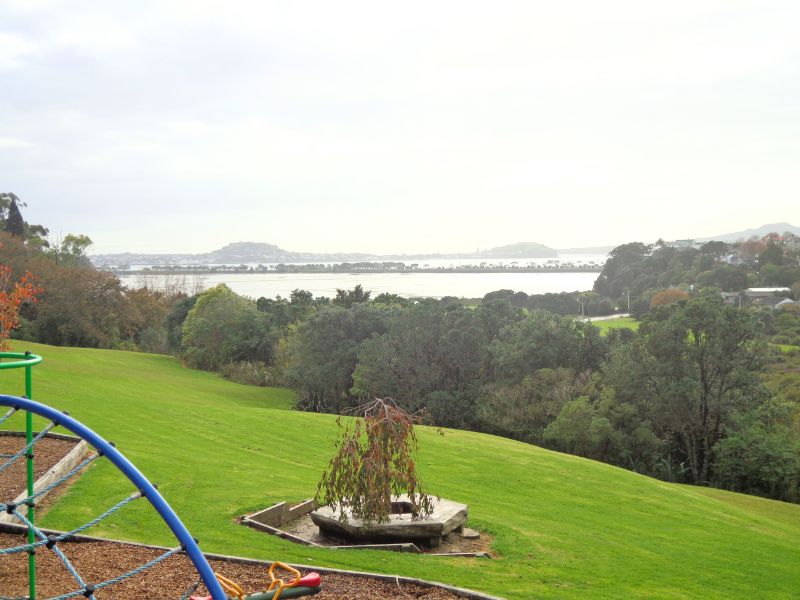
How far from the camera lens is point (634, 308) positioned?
87.8m

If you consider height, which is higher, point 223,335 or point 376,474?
point 376,474

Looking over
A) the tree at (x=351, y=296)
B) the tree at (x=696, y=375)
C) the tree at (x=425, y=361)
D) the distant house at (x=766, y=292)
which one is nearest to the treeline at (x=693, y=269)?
the distant house at (x=766, y=292)

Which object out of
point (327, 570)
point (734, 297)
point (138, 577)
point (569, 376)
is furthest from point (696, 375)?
point (734, 297)

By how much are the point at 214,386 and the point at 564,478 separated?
31808mm

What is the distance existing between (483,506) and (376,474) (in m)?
4.77

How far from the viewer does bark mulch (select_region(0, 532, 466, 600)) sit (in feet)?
24.1

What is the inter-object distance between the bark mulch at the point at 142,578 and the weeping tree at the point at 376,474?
205 centimetres

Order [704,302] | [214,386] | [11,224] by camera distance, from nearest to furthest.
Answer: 1. [704,302]
2. [214,386]
3. [11,224]

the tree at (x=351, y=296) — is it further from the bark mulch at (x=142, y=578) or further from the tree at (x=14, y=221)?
the bark mulch at (x=142, y=578)

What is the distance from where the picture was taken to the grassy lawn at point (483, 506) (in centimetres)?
966

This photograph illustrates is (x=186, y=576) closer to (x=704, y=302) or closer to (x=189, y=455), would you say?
(x=189, y=455)

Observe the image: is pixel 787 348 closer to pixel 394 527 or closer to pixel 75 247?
pixel 394 527

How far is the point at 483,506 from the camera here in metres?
14.2

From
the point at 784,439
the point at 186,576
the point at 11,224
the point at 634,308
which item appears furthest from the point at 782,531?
the point at 11,224
